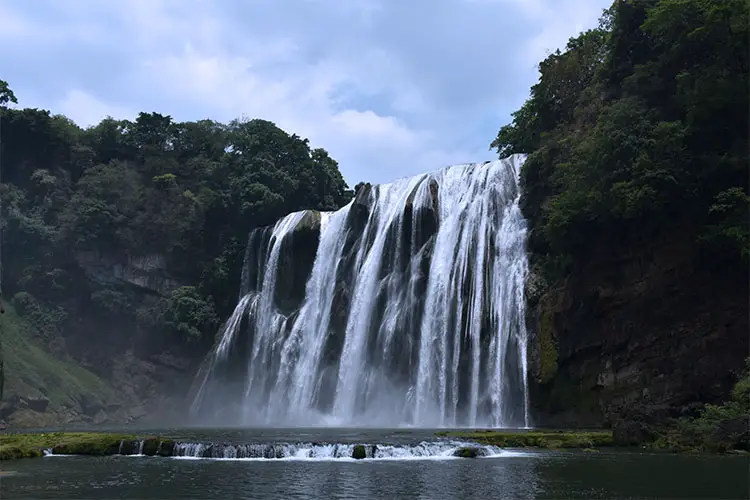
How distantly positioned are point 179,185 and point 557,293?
38780 millimetres

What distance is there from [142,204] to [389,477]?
49.4 meters

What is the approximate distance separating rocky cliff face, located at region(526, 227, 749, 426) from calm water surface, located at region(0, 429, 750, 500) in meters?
9.72

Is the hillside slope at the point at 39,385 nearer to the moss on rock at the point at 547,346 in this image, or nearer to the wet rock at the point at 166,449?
the wet rock at the point at 166,449

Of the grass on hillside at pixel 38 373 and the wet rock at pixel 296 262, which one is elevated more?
the wet rock at pixel 296 262

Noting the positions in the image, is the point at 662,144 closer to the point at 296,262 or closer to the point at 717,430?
the point at 717,430

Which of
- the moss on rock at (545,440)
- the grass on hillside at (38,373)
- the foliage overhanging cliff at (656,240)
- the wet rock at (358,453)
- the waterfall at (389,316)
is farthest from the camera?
the grass on hillside at (38,373)

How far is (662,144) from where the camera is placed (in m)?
32.2

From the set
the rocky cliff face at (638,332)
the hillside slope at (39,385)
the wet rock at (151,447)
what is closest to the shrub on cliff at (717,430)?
the rocky cliff face at (638,332)

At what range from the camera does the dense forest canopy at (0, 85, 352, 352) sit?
58.1 m

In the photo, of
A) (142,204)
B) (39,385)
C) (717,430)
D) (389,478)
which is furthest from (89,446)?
(142,204)

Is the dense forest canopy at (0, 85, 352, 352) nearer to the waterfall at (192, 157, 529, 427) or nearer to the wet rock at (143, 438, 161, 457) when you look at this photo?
the waterfall at (192, 157, 529, 427)

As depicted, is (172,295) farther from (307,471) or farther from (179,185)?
(307,471)

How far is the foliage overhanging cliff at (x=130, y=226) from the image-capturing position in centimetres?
5756

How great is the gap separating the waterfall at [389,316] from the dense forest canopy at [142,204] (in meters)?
4.90
